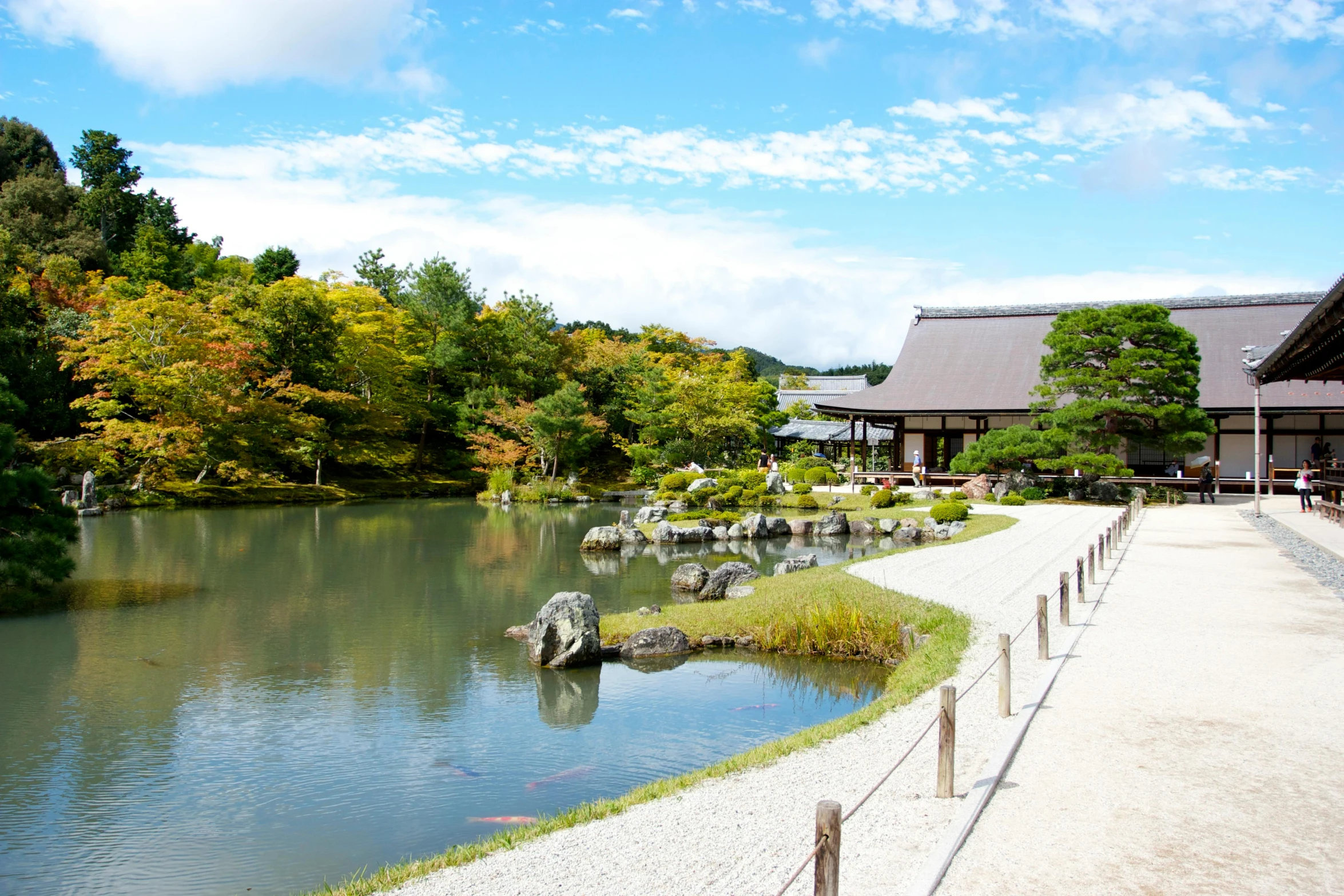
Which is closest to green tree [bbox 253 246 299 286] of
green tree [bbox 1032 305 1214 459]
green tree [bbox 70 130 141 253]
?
green tree [bbox 70 130 141 253]

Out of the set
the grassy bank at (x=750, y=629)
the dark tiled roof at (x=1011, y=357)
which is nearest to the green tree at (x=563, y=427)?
the dark tiled roof at (x=1011, y=357)

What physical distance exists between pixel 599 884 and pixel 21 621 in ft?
31.7

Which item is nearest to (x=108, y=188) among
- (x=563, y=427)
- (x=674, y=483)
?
Result: (x=563, y=427)

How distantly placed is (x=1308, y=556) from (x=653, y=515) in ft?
45.7

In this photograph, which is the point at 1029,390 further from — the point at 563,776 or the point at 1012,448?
the point at 563,776

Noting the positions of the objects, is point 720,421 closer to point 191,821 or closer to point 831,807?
point 191,821

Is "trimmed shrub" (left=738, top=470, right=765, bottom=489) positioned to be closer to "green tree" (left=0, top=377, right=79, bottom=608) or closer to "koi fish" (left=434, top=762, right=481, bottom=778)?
"green tree" (left=0, top=377, right=79, bottom=608)

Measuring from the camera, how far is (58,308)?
27.5 metres

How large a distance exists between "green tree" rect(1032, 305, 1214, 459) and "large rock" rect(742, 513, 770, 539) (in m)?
8.04

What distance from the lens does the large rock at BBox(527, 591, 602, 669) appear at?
8.47 metres

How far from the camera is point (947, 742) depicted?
400 cm

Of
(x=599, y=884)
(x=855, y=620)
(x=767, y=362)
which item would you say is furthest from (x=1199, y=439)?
(x=767, y=362)

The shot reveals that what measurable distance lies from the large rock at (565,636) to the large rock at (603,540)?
8.80m

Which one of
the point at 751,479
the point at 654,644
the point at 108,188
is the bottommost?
the point at 654,644
